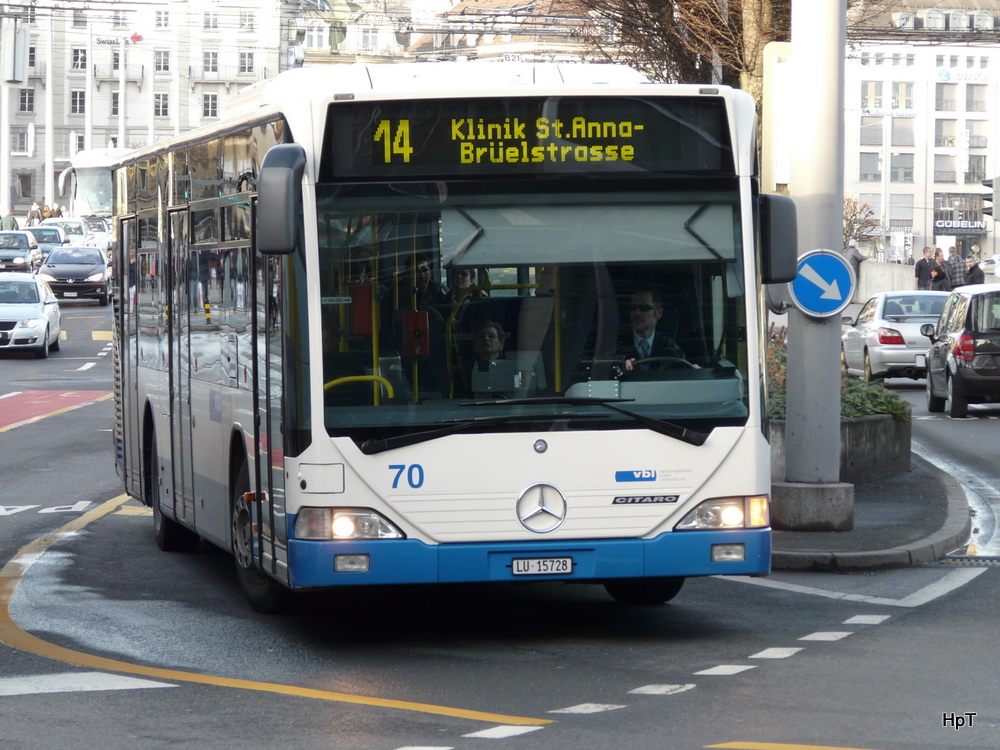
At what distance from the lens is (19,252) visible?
183 ft

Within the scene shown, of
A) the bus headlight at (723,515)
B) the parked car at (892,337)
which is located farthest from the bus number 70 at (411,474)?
the parked car at (892,337)

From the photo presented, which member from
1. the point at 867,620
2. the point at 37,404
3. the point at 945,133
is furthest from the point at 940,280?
the point at 945,133

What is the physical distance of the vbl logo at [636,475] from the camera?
27.2ft

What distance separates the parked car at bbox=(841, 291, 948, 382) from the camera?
29.3m

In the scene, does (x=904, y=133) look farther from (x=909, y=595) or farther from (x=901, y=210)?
(x=909, y=595)

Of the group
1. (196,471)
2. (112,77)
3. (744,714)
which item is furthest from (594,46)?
(112,77)

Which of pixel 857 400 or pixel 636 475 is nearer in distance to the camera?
pixel 636 475

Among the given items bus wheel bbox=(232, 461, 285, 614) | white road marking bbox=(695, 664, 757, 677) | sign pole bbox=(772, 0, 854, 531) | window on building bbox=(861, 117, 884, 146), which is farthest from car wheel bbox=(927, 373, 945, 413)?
window on building bbox=(861, 117, 884, 146)

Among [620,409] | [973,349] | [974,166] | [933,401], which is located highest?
[974,166]

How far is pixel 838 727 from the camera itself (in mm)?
6719

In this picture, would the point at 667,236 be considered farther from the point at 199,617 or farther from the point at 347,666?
the point at 199,617

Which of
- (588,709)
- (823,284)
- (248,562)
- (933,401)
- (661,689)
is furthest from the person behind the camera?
(933,401)

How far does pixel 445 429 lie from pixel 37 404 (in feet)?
63.2

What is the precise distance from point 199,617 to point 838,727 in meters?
4.03
